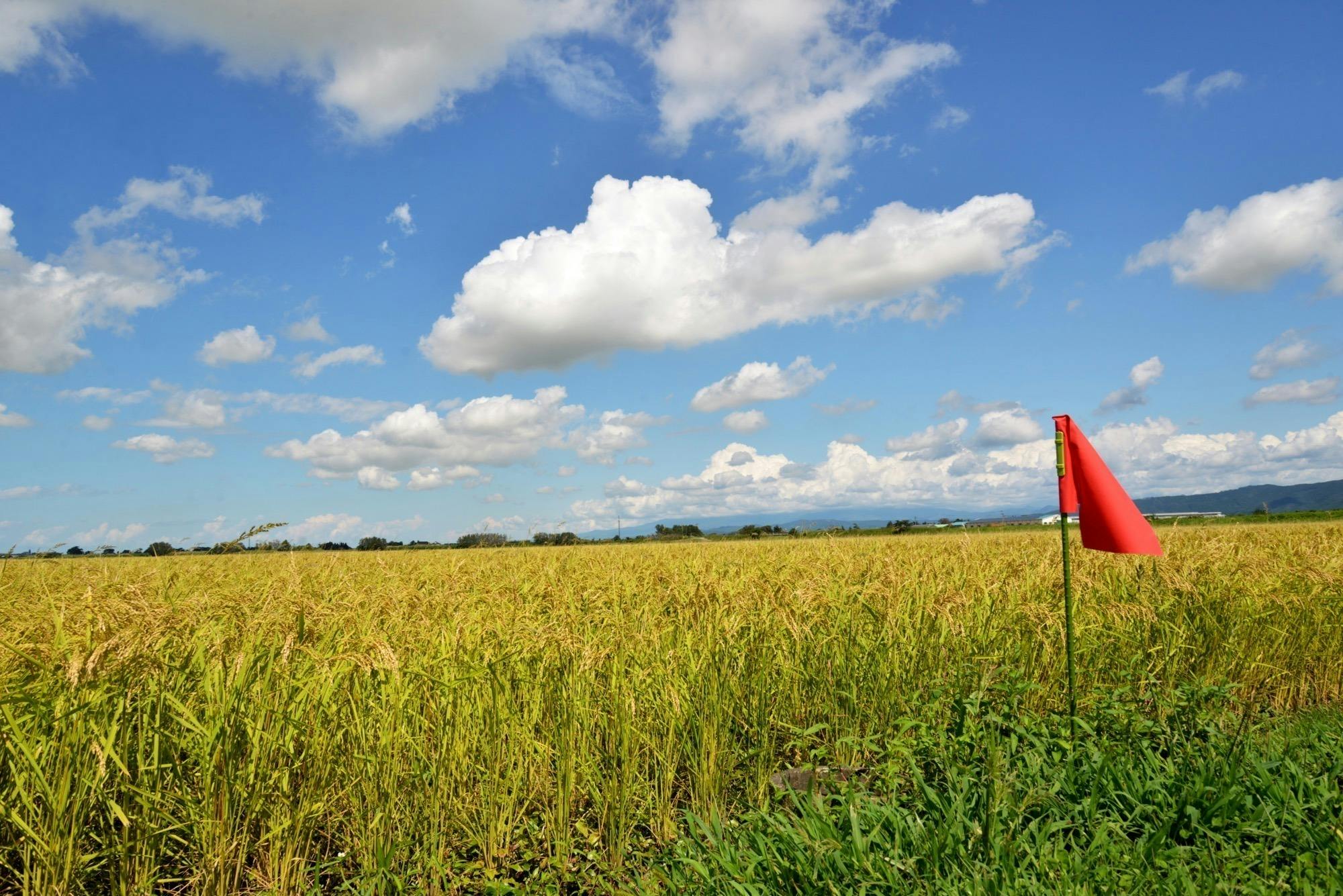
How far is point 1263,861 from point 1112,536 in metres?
2.56

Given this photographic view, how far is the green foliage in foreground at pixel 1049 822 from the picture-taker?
2996 mm

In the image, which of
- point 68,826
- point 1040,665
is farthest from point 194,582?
point 1040,665

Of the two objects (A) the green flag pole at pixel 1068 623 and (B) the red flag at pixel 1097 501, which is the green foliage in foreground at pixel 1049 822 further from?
(B) the red flag at pixel 1097 501

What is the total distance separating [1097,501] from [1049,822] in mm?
2869

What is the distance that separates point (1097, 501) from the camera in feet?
17.8

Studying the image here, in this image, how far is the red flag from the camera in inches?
208

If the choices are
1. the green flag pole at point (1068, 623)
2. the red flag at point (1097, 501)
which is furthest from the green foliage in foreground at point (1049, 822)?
the red flag at point (1097, 501)

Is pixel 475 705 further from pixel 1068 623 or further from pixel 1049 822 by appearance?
pixel 1068 623

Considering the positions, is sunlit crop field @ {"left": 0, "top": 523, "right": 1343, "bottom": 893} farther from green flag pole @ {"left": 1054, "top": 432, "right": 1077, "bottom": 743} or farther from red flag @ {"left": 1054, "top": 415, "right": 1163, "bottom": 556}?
red flag @ {"left": 1054, "top": 415, "right": 1163, "bottom": 556}

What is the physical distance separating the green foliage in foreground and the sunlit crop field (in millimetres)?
262

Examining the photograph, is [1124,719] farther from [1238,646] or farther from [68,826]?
[68,826]

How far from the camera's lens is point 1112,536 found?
5.32 metres

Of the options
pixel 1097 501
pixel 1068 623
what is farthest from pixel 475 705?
pixel 1097 501

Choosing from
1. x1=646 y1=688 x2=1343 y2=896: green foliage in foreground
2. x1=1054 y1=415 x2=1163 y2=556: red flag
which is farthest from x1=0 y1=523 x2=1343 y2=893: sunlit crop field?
x1=1054 y1=415 x2=1163 y2=556: red flag
